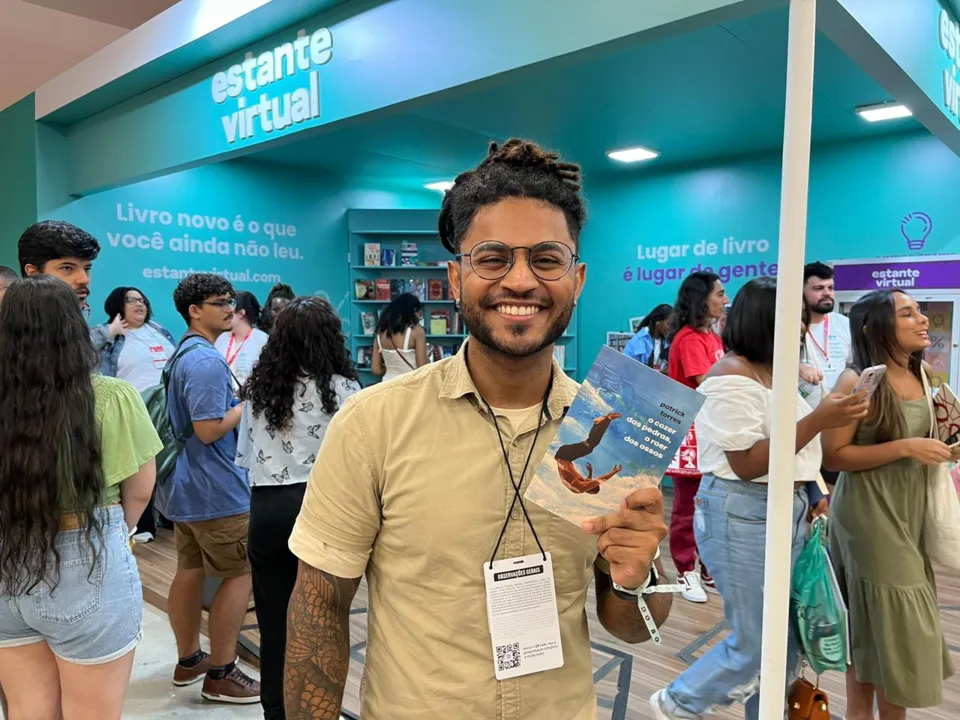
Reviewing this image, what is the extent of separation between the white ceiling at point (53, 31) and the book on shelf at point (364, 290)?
11.1 feet

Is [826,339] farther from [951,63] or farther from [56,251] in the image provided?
[56,251]

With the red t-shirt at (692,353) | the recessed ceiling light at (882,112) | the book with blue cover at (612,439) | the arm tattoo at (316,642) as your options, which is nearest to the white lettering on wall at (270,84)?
the red t-shirt at (692,353)

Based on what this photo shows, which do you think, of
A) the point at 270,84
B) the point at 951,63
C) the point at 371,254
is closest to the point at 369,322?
the point at 371,254

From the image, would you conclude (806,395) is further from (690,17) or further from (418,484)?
(418,484)

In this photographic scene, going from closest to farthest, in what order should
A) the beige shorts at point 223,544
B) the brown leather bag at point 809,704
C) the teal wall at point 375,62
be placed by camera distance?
the brown leather bag at point 809,704, the teal wall at point 375,62, the beige shorts at point 223,544

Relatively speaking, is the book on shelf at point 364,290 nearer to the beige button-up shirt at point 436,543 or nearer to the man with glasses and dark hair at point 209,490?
the man with glasses and dark hair at point 209,490

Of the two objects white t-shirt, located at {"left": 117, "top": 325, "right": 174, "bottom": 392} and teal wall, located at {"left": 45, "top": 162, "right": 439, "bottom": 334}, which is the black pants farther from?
teal wall, located at {"left": 45, "top": 162, "right": 439, "bottom": 334}

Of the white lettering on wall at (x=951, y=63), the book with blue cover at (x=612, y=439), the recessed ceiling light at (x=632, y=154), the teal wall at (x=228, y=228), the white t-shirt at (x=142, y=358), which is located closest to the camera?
the book with blue cover at (x=612, y=439)

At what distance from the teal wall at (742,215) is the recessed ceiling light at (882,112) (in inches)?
21.8

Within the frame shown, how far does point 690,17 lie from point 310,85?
6.91 ft

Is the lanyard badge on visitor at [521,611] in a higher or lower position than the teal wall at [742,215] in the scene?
lower

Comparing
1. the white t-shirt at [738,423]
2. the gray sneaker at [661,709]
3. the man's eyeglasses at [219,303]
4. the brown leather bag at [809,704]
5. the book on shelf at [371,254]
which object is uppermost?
the book on shelf at [371,254]

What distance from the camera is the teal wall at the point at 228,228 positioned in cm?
605

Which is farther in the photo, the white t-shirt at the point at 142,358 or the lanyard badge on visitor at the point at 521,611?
the white t-shirt at the point at 142,358
